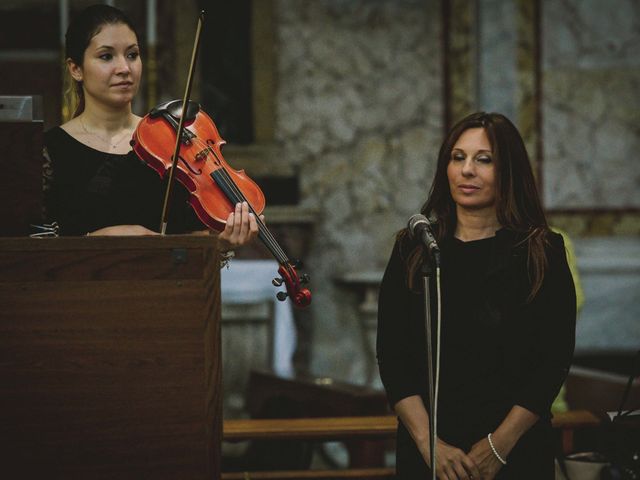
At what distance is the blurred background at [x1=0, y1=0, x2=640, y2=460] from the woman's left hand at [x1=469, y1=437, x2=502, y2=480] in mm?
4007

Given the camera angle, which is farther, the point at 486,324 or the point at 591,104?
the point at 591,104

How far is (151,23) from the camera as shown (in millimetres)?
6348

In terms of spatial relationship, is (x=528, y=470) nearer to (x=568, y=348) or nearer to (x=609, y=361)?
(x=568, y=348)

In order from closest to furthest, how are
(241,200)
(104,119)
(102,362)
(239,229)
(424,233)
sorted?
(102,362) < (424,233) < (239,229) < (241,200) < (104,119)

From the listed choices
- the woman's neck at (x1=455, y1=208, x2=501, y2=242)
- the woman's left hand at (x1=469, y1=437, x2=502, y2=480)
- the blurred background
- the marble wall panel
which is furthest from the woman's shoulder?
the marble wall panel

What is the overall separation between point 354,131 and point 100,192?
14.3 ft

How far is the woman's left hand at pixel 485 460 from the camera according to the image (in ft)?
7.82

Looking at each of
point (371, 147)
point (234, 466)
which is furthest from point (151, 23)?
point (234, 466)

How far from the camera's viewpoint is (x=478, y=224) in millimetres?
2584

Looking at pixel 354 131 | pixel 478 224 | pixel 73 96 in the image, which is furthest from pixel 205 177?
pixel 354 131

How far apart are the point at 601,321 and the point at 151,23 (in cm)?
337

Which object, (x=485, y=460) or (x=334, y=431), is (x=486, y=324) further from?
(x=334, y=431)

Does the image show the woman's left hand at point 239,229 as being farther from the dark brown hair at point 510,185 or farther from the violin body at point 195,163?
the dark brown hair at point 510,185

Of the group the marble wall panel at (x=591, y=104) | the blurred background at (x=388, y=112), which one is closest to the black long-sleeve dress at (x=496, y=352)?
the blurred background at (x=388, y=112)
